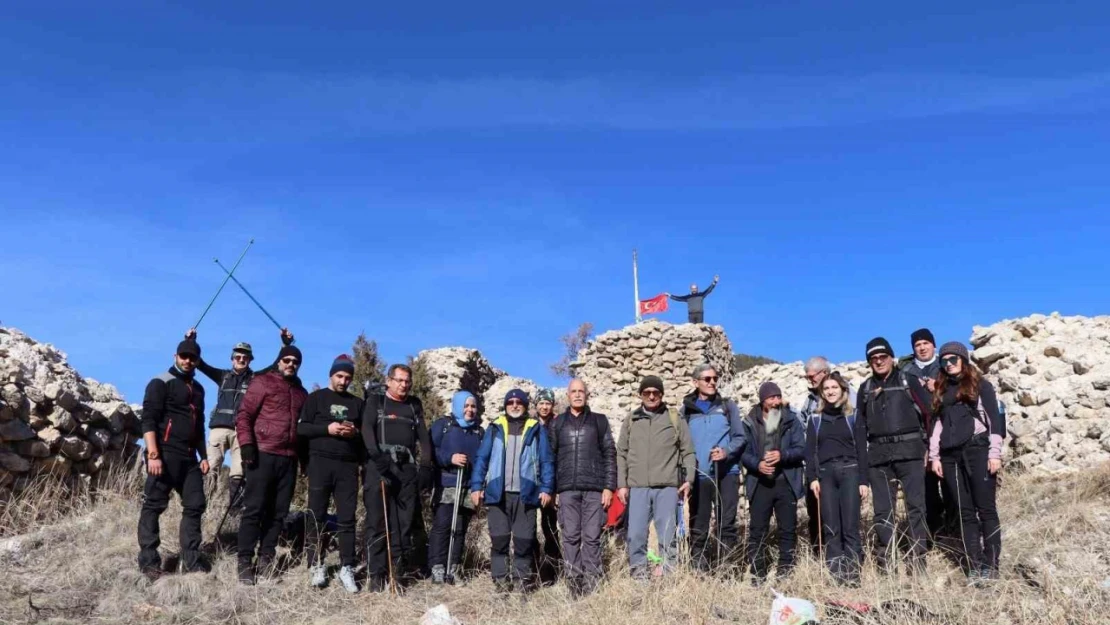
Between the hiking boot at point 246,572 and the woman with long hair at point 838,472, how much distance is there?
14.9 ft

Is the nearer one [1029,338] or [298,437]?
[298,437]

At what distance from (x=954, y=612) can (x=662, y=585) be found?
6.30ft

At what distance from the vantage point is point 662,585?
6230mm

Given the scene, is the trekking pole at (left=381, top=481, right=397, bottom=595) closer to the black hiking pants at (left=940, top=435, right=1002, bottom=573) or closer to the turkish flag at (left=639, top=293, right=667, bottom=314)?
the black hiking pants at (left=940, top=435, right=1002, bottom=573)

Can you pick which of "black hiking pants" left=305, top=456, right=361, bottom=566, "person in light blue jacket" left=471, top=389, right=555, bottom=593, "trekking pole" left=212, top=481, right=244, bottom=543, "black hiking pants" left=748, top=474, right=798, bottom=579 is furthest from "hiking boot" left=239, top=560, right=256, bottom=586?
"black hiking pants" left=748, top=474, right=798, bottom=579

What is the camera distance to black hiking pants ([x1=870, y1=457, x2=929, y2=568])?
6625mm

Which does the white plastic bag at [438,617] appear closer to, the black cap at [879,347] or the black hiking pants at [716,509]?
the black hiking pants at [716,509]

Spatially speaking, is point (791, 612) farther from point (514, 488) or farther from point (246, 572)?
point (246, 572)

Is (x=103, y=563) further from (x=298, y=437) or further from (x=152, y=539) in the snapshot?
(x=298, y=437)

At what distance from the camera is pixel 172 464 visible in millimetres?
7000

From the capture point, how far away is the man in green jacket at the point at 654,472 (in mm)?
6855

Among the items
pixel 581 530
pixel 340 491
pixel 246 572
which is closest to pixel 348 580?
pixel 340 491

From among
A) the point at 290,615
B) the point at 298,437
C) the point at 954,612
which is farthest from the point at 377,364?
the point at 954,612

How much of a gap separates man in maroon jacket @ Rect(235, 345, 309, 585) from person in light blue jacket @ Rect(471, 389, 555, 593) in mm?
1560
